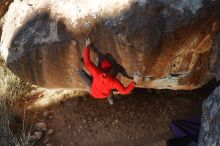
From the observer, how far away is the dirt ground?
4941 mm

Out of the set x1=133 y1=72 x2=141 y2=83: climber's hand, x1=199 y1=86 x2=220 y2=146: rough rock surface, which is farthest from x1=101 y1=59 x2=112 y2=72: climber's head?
x1=199 y1=86 x2=220 y2=146: rough rock surface

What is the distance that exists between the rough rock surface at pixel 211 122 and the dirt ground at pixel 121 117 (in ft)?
4.17

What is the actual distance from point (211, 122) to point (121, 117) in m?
1.70

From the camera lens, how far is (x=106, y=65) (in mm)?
4121

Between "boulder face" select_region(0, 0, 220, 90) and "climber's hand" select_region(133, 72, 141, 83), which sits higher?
"boulder face" select_region(0, 0, 220, 90)

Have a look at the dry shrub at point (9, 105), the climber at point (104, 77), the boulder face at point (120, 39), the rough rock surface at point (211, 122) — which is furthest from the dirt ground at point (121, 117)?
the rough rock surface at point (211, 122)

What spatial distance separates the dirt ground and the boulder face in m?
0.56

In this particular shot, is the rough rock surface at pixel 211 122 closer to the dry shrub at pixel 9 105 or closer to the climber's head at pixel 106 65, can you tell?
the climber's head at pixel 106 65

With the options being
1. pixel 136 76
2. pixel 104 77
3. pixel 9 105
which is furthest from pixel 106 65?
pixel 9 105

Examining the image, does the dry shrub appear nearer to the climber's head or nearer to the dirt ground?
the dirt ground

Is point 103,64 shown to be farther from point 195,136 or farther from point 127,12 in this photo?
point 195,136

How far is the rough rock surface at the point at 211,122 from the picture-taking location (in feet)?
11.2

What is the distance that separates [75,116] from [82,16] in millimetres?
1545

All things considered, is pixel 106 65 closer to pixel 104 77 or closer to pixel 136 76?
pixel 104 77
